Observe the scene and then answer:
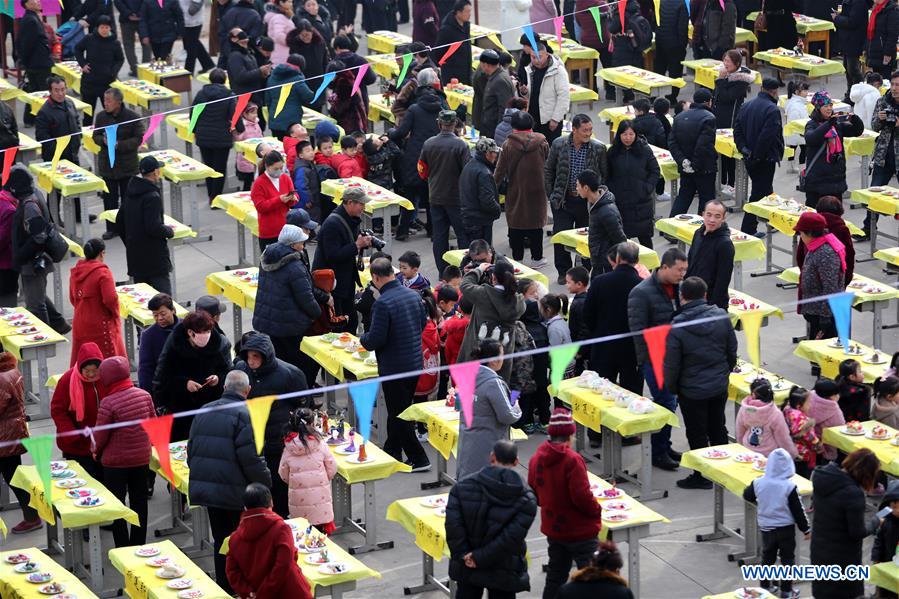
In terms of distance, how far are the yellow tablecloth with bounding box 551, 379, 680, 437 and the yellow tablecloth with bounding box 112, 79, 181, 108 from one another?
10.2 m

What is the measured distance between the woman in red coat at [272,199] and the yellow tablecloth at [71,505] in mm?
4743

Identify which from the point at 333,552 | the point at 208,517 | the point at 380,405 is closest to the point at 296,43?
the point at 380,405

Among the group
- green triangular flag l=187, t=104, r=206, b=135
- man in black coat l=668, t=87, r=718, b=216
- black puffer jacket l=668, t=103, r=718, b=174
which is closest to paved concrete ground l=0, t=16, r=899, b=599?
man in black coat l=668, t=87, r=718, b=216

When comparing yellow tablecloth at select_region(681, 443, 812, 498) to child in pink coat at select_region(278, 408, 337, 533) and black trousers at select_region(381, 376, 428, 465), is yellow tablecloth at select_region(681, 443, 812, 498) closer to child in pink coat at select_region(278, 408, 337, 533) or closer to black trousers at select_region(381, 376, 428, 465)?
black trousers at select_region(381, 376, 428, 465)

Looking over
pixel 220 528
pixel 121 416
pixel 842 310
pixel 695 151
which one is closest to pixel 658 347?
pixel 842 310

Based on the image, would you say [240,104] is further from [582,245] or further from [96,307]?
[96,307]

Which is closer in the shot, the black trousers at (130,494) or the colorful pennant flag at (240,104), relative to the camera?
the black trousers at (130,494)

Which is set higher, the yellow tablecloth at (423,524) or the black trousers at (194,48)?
the black trousers at (194,48)

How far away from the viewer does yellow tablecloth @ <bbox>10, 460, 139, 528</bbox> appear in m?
11.4

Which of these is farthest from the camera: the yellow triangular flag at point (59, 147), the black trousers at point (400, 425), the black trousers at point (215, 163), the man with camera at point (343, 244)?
the black trousers at point (215, 163)

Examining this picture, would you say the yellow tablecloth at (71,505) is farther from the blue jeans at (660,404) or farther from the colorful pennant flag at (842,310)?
the colorful pennant flag at (842,310)

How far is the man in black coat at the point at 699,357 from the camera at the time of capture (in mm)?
12492

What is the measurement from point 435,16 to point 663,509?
1279cm

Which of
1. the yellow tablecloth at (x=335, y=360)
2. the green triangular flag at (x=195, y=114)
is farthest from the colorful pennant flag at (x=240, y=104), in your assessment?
the yellow tablecloth at (x=335, y=360)
